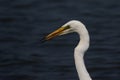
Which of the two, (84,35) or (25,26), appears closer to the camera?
(84,35)

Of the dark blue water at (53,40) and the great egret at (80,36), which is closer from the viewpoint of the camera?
the great egret at (80,36)

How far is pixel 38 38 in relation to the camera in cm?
1788

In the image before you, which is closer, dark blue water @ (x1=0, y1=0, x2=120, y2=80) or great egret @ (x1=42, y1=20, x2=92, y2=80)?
great egret @ (x1=42, y1=20, x2=92, y2=80)

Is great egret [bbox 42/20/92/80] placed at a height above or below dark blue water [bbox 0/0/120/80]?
above

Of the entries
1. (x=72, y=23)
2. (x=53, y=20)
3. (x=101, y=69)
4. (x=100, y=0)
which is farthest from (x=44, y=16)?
(x=72, y=23)

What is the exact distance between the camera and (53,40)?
1817 centimetres

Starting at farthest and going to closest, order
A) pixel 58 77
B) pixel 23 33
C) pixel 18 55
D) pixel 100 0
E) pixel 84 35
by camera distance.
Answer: pixel 100 0
pixel 23 33
pixel 18 55
pixel 58 77
pixel 84 35

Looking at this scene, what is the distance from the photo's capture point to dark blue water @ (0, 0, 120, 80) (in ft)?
53.1

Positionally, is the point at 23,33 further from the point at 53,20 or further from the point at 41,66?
the point at 41,66

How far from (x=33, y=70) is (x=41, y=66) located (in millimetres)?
257

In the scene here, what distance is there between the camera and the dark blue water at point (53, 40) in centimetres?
1619

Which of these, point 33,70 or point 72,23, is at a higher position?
point 72,23

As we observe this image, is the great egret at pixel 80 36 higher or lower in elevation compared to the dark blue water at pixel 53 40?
higher

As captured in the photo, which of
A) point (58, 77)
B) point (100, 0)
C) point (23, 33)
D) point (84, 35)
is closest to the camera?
point (84, 35)
